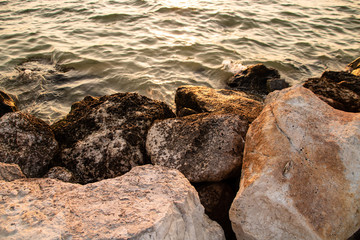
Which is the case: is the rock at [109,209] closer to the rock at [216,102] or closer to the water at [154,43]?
the rock at [216,102]

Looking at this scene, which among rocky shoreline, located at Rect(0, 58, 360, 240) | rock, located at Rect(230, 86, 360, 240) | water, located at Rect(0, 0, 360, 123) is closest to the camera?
rocky shoreline, located at Rect(0, 58, 360, 240)

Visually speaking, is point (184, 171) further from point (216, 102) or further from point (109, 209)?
point (216, 102)

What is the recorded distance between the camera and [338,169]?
215 centimetres

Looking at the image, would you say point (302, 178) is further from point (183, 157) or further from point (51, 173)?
point (51, 173)

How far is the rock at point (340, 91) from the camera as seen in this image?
3.42m

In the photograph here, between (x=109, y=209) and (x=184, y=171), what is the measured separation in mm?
1008

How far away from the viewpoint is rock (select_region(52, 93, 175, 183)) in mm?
2973

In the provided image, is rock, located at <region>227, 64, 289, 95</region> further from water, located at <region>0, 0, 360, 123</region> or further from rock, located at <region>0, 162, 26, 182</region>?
rock, located at <region>0, 162, 26, 182</region>

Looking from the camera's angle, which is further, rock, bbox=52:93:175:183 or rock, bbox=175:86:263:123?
rock, bbox=175:86:263:123

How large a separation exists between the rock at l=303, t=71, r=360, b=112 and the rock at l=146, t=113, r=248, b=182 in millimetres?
1285

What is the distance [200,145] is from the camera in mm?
2885

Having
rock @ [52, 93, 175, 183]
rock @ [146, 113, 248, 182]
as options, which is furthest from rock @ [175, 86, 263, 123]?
rock @ [52, 93, 175, 183]

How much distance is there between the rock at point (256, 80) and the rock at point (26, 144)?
4.01 meters

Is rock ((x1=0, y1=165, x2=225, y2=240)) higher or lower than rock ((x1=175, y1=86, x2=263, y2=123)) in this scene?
higher
